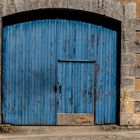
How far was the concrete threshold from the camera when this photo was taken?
875 centimetres

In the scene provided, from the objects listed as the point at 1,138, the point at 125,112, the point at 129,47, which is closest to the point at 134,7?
the point at 129,47

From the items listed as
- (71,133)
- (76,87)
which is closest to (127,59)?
(76,87)

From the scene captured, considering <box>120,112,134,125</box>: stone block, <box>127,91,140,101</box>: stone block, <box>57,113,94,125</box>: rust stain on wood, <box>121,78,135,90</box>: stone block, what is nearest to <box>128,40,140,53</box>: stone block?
<box>121,78,135,90</box>: stone block

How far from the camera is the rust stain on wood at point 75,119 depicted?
9.82 metres

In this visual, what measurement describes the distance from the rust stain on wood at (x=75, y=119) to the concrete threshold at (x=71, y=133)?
5.8 inches

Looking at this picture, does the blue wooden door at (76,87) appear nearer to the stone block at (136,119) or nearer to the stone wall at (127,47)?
the stone wall at (127,47)

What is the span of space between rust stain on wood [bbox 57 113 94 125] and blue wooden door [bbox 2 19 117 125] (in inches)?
3.9

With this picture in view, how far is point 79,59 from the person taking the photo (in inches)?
385

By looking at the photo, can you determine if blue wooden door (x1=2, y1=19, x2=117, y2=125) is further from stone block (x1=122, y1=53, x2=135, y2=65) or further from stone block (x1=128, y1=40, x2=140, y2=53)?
stone block (x1=128, y1=40, x2=140, y2=53)

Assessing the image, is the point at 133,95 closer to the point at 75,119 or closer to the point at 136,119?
the point at 136,119

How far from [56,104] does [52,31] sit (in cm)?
176

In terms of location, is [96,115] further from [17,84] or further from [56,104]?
[17,84]

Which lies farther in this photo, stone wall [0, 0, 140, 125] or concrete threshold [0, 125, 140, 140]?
stone wall [0, 0, 140, 125]

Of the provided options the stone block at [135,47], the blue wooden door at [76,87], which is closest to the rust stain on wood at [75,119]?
the blue wooden door at [76,87]
